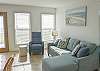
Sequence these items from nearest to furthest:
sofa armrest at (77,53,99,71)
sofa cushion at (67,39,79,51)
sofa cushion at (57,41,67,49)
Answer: sofa armrest at (77,53,99,71), sofa cushion at (67,39,79,51), sofa cushion at (57,41,67,49)

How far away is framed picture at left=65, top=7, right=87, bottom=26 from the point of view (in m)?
5.10

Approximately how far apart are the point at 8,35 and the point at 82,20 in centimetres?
380

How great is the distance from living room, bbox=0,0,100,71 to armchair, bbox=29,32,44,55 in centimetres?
30

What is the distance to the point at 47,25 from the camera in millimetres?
7512

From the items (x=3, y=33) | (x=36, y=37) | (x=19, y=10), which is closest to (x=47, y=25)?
(x=36, y=37)

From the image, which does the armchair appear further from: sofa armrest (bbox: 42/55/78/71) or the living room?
sofa armrest (bbox: 42/55/78/71)

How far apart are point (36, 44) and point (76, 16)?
7.77ft

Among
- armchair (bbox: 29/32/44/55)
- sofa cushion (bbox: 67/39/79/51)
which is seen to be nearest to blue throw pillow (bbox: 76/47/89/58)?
sofa cushion (bbox: 67/39/79/51)

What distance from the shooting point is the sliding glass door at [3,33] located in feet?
21.0

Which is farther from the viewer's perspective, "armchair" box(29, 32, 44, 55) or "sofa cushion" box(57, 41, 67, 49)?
"armchair" box(29, 32, 44, 55)

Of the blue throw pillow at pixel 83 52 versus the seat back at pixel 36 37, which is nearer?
the blue throw pillow at pixel 83 52

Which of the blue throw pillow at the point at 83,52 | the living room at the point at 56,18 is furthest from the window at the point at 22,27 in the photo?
the blue throw pillow at the point at 83,52

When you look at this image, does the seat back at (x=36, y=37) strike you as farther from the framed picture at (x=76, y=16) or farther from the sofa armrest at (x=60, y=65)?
the sofa armrest at (x=60, y=65)

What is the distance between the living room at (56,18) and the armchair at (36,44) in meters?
0.30
